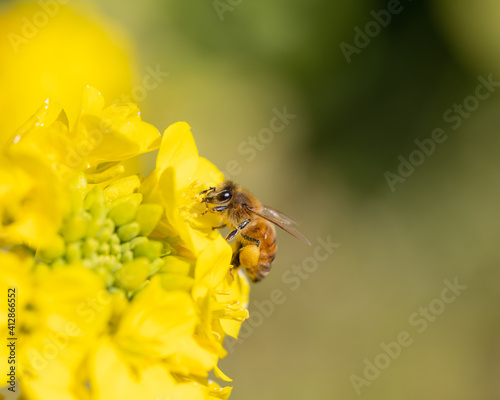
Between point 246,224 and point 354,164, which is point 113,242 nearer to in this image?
point 246,224

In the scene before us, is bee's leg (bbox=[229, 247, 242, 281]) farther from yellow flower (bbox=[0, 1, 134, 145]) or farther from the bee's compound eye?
yellow flower (bbox=[0, 1, 134, 145])

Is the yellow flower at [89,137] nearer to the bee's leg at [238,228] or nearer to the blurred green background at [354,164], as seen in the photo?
the bee's leg at [238,228]

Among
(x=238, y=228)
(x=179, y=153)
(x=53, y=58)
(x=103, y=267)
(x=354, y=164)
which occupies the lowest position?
(x=53, y=58)

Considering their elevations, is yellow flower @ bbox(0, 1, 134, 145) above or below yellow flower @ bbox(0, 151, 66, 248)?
below

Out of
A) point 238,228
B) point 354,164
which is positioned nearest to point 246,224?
point 238,228

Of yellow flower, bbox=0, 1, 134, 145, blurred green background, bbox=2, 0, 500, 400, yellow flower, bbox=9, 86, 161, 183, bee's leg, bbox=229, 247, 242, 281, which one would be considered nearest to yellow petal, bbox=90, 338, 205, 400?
yellow flower, bbox=9, 86, 161, 183

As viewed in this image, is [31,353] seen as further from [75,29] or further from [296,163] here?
[296,163]
